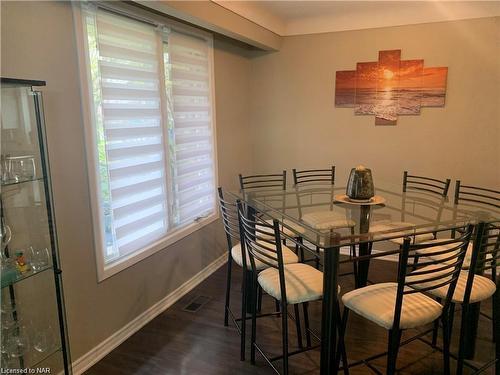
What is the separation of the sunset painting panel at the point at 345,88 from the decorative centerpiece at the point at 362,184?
135 cm

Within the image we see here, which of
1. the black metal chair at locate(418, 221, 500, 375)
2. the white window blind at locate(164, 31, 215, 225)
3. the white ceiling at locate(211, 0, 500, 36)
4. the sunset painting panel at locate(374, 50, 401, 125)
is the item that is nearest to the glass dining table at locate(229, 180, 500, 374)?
the black metal chair at locate(418, 221, 500, 375)

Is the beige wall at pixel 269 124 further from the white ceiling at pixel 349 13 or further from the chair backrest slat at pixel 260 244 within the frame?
the chair backrest slat at pixel 260 244

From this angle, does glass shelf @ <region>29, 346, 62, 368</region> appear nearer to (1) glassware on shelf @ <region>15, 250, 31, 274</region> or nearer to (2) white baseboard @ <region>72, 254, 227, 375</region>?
(2) white baseboard @ <region>72, 254, 227, 375</region>

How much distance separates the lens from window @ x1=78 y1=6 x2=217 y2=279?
7.57ft

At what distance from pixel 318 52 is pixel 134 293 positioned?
2.89 m

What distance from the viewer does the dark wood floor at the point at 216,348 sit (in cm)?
228

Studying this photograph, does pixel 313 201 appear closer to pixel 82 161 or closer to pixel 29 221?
pixel 82 161

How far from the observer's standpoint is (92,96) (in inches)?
87.7

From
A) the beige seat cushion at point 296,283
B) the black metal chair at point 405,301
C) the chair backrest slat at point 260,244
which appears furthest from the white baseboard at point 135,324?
the black metal chair at point 405,301

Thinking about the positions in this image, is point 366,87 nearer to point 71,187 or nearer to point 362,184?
point 362,184

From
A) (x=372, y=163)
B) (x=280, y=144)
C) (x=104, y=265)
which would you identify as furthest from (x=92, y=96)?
(x=372, y=163)

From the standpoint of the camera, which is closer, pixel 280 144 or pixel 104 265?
A: pixel 104 265

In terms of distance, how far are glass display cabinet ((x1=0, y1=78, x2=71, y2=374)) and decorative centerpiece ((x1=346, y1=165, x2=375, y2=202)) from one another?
1.94m

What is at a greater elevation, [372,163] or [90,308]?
[372,163]
